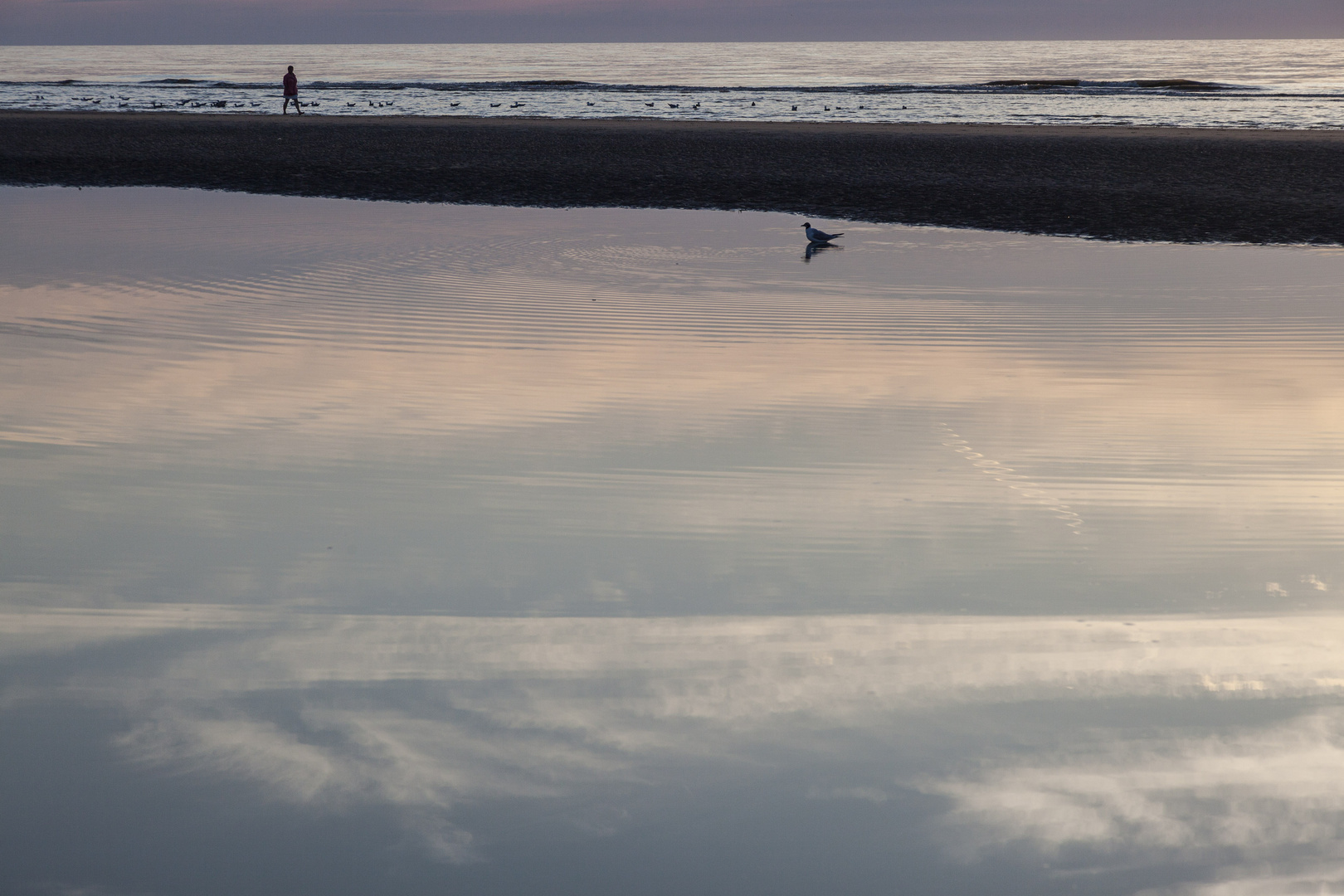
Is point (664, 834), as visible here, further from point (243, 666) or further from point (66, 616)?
point (66, 616)

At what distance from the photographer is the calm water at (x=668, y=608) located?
3.32 metres

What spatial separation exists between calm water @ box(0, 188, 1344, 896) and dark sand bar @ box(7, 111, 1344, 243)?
7433 mm

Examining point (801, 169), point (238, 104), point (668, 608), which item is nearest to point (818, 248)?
point (801, 169)

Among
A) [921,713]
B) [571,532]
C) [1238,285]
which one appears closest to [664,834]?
[921,713]

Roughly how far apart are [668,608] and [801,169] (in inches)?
676

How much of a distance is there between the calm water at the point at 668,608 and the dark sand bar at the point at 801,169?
24.4 ft

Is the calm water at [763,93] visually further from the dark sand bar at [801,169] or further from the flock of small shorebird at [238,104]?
the dark sand bar at [801,169]

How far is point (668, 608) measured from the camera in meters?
4.57

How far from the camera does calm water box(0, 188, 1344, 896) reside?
3316 mm

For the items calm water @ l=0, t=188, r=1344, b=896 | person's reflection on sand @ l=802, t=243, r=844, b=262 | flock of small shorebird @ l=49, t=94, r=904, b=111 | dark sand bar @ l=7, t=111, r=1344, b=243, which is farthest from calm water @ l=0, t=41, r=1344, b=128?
calm water @ l=0, t=188, r=1344, b=896

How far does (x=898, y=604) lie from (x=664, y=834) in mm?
1600

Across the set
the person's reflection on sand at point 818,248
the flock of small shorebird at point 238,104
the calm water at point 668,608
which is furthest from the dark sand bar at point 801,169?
the flock of small shorebird at point 238,104

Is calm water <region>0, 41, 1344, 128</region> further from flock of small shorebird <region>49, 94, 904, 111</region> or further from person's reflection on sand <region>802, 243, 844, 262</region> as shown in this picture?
person's reflection on sand <region>802, 243, 844, 262</region>

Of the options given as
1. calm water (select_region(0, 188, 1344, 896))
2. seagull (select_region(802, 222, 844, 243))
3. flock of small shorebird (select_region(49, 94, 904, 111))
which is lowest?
calm water (select_region(0, 188, 1344, 896))
